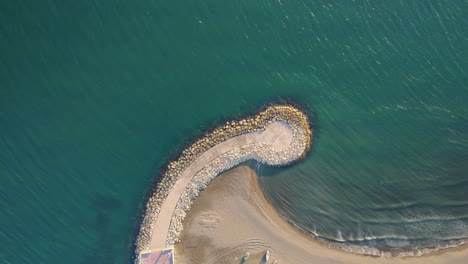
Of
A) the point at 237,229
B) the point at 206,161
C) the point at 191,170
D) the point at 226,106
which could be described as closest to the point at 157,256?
the point at 237,229

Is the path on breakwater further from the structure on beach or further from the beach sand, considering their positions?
A: the beach sand

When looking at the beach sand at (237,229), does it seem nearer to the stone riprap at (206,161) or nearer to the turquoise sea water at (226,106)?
the stone riprap at (206,161)

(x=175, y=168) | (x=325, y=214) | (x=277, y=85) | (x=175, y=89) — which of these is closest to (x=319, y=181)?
(x=325, y=214)

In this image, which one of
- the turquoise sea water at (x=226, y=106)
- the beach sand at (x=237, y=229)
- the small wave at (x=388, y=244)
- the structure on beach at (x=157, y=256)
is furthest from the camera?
the small wave at (x=388, y=244)

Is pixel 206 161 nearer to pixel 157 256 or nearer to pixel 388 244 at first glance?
pixel 157 256

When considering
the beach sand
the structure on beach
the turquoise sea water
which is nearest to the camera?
the turquoise sea water

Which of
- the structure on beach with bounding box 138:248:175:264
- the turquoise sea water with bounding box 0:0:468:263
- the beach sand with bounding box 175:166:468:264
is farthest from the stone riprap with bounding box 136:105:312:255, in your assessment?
the turquoise sea water with bounding box 0:0:468:263

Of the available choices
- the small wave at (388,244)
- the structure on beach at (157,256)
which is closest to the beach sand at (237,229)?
the structure on beach at (157,256)

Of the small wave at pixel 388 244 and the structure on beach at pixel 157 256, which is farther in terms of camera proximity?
the small wave at pixel 388 244
